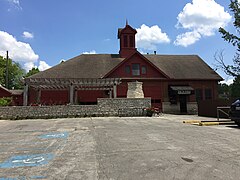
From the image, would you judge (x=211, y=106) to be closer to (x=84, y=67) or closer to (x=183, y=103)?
(x=183, y=103)

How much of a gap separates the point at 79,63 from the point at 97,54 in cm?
434

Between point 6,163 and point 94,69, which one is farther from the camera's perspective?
point 94,69

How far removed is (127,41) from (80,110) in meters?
16.2

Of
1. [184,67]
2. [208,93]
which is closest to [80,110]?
[184,67]

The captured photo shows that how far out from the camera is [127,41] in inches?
1257

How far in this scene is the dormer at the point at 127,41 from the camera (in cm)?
Result: 3191

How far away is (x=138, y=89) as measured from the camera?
70.8 feet

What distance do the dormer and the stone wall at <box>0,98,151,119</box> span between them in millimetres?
13320

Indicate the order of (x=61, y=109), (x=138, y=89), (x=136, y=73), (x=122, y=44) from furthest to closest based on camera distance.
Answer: (x=122, y=44) → (x=136, y=73) → (x=138, y=89) → (x=61, y=109)

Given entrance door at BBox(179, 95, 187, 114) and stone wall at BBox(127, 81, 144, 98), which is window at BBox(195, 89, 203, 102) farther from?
stone wall at BBox(127, 81, 144, 98)

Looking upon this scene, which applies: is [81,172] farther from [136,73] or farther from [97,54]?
[97,54]

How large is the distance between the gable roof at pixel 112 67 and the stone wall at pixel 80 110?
7666 mm

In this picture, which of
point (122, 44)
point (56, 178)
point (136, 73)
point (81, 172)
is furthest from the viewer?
point (122, 44)

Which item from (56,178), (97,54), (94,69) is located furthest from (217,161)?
(97,54)
